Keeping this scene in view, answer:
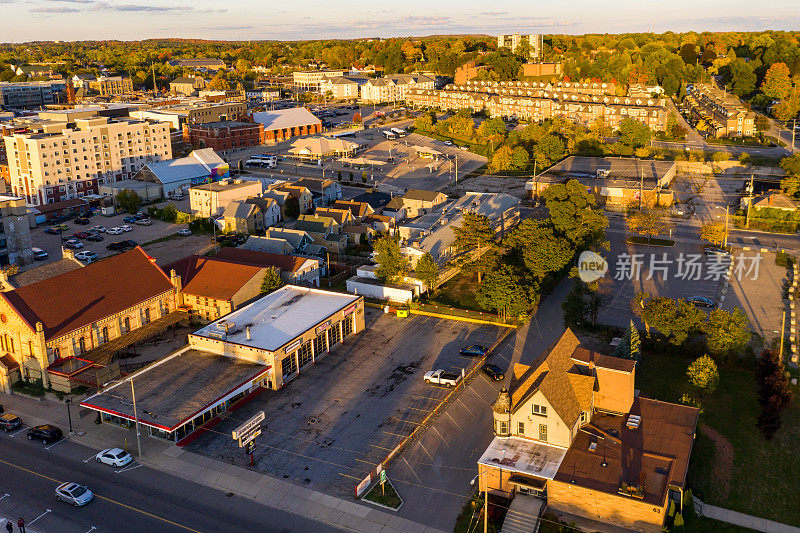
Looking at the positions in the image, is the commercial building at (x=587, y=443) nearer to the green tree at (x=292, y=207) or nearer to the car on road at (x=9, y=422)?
the car on road at (x=9, y=422)

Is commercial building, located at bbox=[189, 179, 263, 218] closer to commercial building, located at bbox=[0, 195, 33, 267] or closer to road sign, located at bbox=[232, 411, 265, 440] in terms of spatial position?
commercial building, located at bbox=[0, 195, 33, 267]

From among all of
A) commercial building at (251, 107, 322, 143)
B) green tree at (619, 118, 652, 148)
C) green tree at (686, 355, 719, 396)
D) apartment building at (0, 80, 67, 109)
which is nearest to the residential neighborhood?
green tree at (686, 355, 719, 396)

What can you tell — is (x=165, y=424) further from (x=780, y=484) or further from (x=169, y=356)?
(x=780, y=484)

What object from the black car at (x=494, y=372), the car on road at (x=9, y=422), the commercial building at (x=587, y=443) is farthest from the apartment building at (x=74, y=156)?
the commercial building at (x=587, y=443)

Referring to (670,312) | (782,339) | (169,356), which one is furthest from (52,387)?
(782,339)

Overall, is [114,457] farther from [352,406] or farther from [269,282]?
[269,282]
